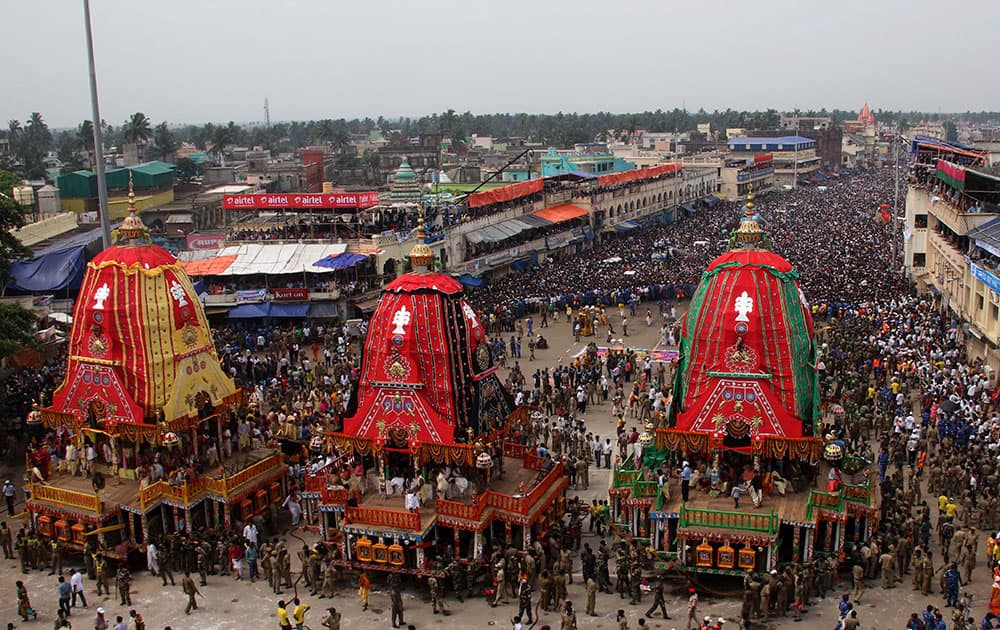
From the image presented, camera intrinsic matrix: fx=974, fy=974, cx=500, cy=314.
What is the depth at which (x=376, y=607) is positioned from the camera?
697 inches

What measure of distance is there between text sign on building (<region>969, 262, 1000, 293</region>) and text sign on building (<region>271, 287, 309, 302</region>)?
24.9m

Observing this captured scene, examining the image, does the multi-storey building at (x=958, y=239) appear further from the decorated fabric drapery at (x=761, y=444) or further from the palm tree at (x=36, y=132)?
the palm tree at (x=36, y=132)

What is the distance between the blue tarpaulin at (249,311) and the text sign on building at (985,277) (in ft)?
85.1

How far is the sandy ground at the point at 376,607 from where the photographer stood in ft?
54.9

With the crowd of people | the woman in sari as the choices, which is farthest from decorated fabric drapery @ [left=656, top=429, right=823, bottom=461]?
the woman in sari

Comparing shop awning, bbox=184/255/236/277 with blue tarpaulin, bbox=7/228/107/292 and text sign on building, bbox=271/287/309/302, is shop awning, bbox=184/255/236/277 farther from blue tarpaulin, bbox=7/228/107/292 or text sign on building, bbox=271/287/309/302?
blue tarpaulin, bbox=7/228/107/292

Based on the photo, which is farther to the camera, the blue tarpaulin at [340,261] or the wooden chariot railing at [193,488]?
the blue tarpaulin at [340,261]

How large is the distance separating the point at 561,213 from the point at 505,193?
6.14m

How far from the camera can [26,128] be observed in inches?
5094

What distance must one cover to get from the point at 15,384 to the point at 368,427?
1611 cm

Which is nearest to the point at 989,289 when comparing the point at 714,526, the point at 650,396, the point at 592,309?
the point at 650,396

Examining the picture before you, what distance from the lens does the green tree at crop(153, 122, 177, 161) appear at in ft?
343

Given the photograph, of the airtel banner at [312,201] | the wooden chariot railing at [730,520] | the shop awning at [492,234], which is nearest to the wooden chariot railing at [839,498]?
the wooden chariot railing at [730,520]

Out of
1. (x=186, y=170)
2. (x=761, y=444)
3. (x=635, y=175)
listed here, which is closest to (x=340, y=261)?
(x=761, y=444)
